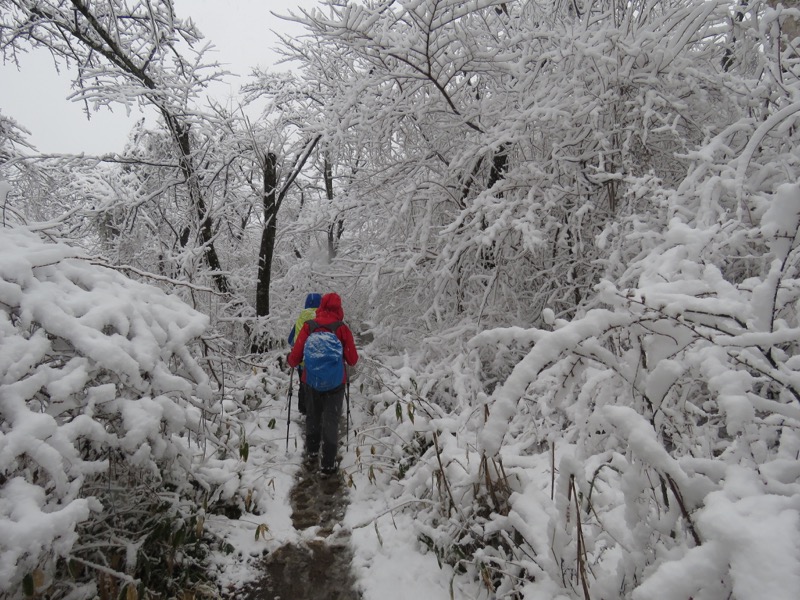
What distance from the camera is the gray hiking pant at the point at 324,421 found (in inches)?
169

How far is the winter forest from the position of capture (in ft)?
4.29

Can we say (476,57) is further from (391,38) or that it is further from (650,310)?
(650,310)

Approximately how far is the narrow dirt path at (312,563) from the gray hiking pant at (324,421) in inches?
19.1

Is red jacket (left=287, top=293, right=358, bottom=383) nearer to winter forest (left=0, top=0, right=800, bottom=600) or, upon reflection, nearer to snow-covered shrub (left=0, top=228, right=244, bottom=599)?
winter forest (left=0, top=0, right=800, bottom=600)

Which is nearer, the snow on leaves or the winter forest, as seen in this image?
the winter forest

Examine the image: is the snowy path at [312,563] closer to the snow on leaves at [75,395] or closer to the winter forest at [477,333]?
the winter forest at [477,333]

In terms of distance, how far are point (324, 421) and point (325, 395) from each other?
250 millimetres

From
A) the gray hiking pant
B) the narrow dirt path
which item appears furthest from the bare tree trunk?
the narrow dirt path

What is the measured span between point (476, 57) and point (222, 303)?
19.3 feet

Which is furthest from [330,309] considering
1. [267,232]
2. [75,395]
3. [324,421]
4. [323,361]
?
[267,232]

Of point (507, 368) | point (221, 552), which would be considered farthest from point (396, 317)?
point (221, 552)

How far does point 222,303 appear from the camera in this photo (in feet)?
25.6

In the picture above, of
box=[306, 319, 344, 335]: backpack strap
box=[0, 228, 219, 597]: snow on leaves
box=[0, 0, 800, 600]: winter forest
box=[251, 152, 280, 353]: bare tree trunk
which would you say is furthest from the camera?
box=[251, 152, 280, 353]: bare tree trunk

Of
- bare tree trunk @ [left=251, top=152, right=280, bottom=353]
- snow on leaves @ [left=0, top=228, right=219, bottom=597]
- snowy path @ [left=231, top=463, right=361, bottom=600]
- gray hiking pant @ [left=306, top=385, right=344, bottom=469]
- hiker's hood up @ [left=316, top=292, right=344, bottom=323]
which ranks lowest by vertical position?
snowy path @ [left=231, top=463, right=361, bottom=600]
